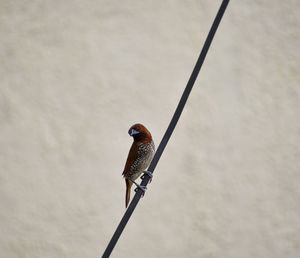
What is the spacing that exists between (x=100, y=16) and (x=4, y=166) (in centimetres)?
86

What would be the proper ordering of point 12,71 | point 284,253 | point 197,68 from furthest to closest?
point 12,71, point 284,253, point 197,68

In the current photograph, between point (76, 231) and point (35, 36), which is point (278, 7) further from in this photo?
point (76, 231)

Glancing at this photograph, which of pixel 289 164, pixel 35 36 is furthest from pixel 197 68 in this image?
pixel 35 36

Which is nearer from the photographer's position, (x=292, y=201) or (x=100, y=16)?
(x=292, y=201)

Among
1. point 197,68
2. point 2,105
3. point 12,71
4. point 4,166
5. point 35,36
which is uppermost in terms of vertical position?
point 35,36

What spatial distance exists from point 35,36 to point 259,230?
140 centimetres

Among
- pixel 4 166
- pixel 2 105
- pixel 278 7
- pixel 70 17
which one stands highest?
pixel 278 7

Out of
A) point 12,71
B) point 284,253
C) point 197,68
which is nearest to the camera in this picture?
point 197,68

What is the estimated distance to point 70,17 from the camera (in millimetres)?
2182

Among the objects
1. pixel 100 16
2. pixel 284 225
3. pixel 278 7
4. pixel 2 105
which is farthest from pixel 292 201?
pixel 2 105

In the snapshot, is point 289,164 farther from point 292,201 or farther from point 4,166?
point 4,166

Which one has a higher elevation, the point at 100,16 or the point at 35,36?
the point at 100,16

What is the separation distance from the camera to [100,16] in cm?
220

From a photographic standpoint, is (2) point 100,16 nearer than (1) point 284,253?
No
